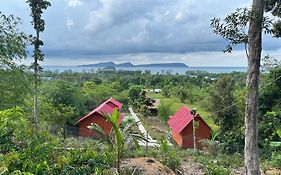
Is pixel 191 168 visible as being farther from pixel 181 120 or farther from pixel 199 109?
pixel 199 109

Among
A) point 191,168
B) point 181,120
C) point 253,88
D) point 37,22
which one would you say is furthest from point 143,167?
point 181,120

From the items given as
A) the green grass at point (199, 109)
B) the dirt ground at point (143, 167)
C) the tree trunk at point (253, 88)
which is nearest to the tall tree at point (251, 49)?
the tree trunk at point (253, 88)

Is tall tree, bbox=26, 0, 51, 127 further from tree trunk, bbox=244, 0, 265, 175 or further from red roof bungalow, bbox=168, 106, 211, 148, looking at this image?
tree trunk, bbox=244, 0, 265, 175

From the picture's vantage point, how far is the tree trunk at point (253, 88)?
5.51 meters

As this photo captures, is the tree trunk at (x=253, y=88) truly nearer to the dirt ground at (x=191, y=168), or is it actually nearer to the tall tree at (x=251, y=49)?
the tall tree at (x=251, y=49)

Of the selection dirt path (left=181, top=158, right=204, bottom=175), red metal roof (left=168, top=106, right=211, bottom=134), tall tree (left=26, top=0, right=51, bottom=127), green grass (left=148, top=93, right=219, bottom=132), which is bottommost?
green grass (left=148, top=93, right=219, bottom=132)

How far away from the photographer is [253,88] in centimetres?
568

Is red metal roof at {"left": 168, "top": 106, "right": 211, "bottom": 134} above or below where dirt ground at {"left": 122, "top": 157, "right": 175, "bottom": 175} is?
below

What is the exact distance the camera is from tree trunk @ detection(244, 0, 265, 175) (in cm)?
551

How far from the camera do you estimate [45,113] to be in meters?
21.1

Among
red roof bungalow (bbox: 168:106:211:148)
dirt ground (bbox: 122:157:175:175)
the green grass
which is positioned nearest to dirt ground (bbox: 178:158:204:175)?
dirt ground (bbox: 122:157:175:175)

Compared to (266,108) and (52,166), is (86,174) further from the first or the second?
(266,108)

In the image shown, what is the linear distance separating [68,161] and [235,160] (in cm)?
794

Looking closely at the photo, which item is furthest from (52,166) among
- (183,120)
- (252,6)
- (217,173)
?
(183,120)
